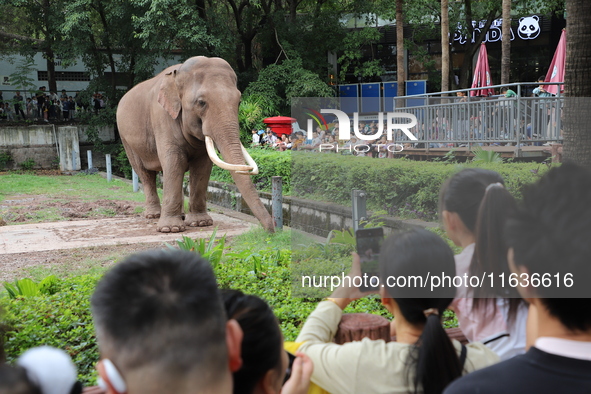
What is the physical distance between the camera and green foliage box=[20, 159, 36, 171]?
23484 mm

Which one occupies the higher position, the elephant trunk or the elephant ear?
the elephant ear

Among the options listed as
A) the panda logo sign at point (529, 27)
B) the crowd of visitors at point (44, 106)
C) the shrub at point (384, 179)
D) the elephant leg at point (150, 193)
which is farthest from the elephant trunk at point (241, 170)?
the panda logo sign at point (529, 27)

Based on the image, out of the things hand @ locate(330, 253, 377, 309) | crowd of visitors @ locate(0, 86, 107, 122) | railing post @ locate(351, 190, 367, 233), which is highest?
crowd of visitors @ locate(0, 86, 107, 122)

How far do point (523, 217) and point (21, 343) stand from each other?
11.0 ft

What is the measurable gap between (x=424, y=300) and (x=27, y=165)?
79.0ft

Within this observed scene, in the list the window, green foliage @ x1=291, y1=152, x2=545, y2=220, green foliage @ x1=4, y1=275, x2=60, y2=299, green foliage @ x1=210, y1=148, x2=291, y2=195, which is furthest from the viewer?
the window

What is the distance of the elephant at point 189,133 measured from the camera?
333 inches

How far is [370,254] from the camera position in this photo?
237 cm

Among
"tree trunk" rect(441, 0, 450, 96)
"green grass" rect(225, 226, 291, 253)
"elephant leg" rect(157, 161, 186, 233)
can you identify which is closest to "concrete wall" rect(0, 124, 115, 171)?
"tree trunk" rect(441, 0, 450, 96)

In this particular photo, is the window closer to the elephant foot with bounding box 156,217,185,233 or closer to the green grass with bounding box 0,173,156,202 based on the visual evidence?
the green grass with bounding box 0,173,156,202

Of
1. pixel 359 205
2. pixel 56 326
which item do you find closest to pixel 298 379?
pixel 359 205

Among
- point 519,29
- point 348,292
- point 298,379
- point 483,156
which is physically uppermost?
point 519,29

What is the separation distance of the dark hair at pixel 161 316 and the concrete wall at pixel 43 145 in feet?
76.7

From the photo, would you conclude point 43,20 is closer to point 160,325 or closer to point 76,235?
point 76,235
